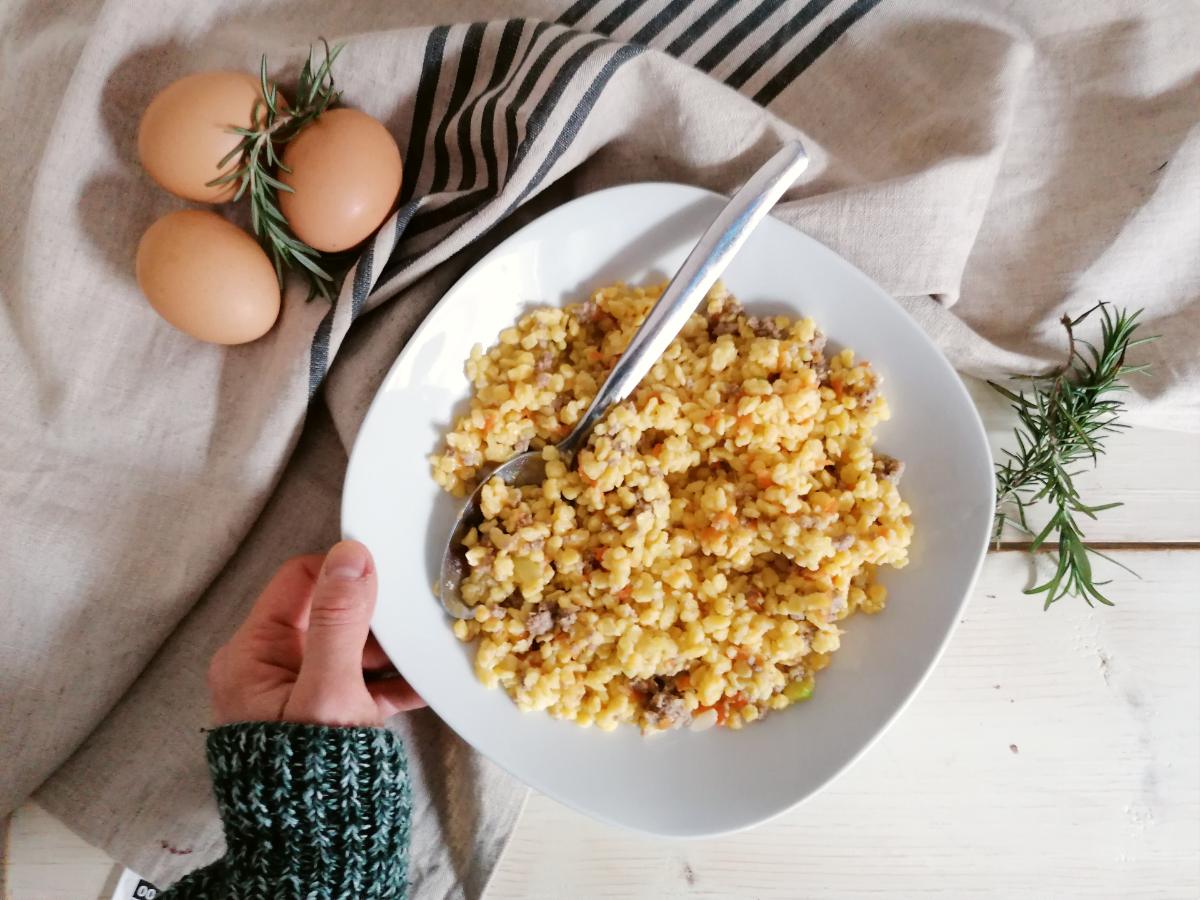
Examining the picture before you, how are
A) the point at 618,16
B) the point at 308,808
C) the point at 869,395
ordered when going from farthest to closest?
the point at 618,16, the point at 869,395, the point at 308,808

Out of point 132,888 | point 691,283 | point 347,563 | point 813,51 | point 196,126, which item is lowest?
point 132,888

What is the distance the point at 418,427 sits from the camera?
103 centimetres

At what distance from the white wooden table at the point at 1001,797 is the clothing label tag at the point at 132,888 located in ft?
1.39

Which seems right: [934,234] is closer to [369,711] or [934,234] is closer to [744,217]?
[744,217]

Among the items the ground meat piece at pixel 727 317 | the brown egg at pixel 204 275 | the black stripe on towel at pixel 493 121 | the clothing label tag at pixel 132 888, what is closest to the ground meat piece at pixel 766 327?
the ground meat piece at pixel 727 317

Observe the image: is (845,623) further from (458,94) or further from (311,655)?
(458,94)

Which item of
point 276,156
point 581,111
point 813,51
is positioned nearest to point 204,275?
point 276,156

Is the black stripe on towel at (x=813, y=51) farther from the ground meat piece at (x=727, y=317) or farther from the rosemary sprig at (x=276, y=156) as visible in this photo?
the rosemary sprig at (x=276, y=156)

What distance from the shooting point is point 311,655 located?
93 centimetres

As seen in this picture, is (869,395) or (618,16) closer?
(869,395)

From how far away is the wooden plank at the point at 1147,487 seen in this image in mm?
1198

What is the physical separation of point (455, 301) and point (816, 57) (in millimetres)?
564

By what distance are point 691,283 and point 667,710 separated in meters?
0.47

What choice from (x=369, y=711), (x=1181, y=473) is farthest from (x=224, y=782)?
(x=1181, y=473)
